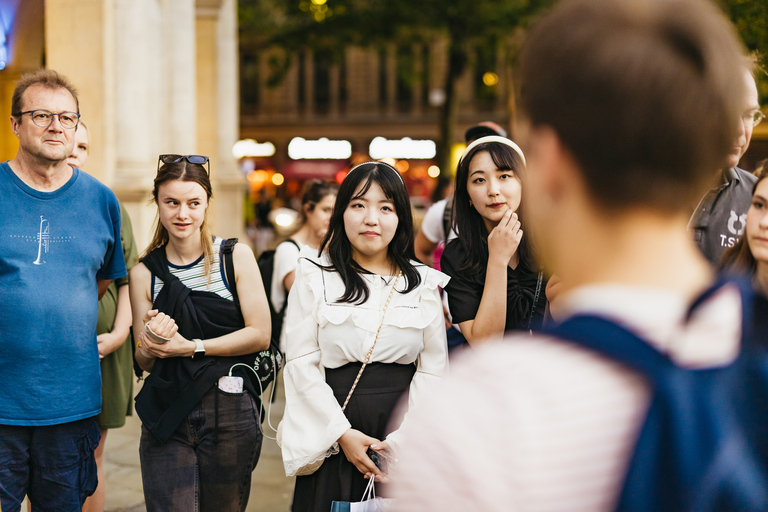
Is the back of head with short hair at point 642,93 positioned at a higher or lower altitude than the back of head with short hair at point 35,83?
lower

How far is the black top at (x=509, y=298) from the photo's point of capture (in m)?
3.11

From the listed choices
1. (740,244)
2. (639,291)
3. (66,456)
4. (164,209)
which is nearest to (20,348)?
(66,456)

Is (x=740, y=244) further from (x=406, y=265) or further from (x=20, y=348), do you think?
(x=20, y=348)

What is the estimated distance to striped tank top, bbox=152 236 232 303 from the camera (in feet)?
10.6

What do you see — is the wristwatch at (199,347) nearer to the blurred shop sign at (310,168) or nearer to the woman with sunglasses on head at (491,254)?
the woman with sunglasses on head at (491,254)

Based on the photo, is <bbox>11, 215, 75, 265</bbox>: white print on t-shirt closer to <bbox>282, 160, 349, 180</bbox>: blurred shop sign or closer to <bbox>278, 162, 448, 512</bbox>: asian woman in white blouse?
<bbox>278, 162, 448, 512</bbox>: asian woman in white blouse

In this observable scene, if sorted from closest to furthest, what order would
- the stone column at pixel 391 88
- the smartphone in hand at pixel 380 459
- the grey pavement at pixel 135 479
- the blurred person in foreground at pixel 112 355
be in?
the smartphone in hand at pixel 380 459
the blurred person in foreground at pixel 112 355
the grey pavement at pixel 135 479
the stone column at pixel 391 88

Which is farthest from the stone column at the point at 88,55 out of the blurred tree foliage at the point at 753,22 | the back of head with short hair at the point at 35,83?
the blurred tree foliage at the point at 753,22

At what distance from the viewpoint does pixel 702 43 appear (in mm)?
812

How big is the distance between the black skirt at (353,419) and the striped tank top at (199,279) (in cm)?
71

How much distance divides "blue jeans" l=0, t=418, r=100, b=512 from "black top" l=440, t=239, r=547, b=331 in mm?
1845

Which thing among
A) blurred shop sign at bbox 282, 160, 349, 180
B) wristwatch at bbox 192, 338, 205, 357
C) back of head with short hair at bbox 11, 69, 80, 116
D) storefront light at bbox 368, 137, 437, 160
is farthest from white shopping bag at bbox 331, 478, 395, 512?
blurred shop sign at bbox 282, 160, 349, 180

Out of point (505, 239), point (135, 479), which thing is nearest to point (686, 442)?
point (505, 239)

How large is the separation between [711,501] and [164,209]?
293 centimetres
